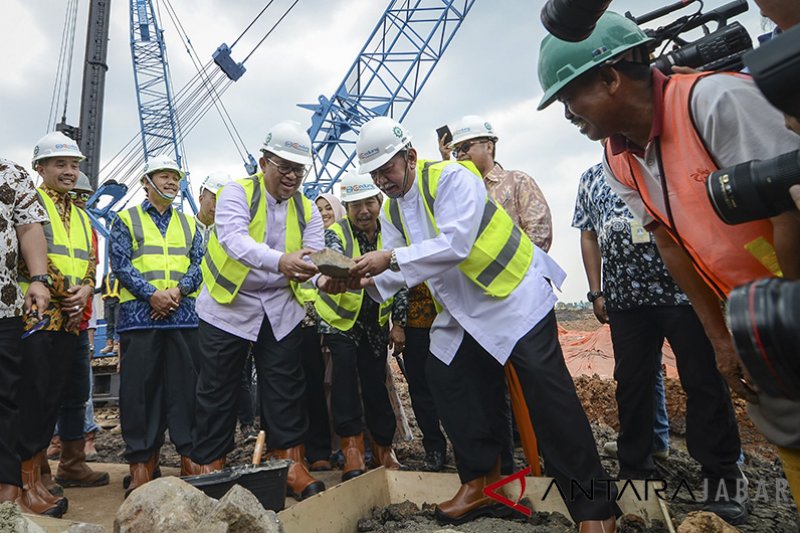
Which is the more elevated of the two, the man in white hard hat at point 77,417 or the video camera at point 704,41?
the video camera at point 704,41

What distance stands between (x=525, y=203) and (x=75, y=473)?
10.7 ft

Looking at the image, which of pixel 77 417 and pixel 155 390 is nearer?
pixel 155 390

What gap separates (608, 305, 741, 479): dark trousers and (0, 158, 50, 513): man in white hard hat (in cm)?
282

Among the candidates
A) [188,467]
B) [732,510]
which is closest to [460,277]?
[732,510]

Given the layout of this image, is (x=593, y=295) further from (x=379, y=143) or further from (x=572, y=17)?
(x=572, y=17)

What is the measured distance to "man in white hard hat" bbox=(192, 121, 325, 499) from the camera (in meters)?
3.21

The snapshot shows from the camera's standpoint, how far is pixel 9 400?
8.92 feet

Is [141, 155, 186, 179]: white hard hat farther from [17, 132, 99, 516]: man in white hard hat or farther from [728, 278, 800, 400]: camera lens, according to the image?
[728, 278, 800, 400]: camera lens

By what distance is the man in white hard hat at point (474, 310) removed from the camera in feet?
8.05

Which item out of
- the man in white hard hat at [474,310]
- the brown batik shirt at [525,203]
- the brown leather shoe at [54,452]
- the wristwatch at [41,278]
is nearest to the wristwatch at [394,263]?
the man in white hard hat at [474,310]

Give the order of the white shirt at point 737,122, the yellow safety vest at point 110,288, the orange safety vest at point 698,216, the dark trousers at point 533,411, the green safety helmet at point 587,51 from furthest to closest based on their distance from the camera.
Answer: the yellow safety vest at point 110,288
the dark trousers at point 533,411
the green safety helmet at point 587,51
the orange safety vest at point 698,216
the white shirt at point 737,122

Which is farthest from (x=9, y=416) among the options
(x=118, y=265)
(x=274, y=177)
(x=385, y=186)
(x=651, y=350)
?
(x=651, y=350)

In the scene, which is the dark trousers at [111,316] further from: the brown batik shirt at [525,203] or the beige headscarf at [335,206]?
the brown batik shirt at [525,203]

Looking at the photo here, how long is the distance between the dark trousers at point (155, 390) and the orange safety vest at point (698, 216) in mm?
2935
